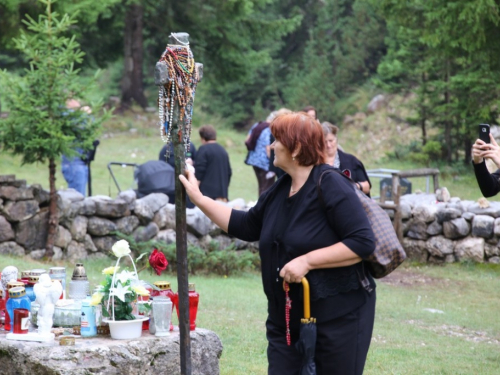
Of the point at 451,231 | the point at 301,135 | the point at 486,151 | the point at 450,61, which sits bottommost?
the point at 451,231

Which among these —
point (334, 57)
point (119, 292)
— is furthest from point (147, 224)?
point (334, 57)

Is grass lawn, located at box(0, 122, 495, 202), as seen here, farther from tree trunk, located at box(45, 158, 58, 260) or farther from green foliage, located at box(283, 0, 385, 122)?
tree trunk, located at box(45, 158, 58, 260)

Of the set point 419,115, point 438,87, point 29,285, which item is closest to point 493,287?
point 29,285

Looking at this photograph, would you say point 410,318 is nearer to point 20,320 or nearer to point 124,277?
point 124,277

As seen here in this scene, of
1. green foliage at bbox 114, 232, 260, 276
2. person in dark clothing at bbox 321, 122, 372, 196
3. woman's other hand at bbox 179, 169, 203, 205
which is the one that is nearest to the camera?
woman's other hand at bbox 179, 169, 203, 205

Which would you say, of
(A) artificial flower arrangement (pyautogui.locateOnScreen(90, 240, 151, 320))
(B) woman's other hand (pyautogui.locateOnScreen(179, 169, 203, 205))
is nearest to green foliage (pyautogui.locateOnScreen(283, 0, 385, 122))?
(A) artificial flower arrangement (pyautogui.locateOnScreen(90, 240, 151, 320))

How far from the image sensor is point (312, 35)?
33.6 metres

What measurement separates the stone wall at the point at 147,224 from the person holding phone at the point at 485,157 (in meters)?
6.64

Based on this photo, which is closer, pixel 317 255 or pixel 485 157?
pixel 317 255

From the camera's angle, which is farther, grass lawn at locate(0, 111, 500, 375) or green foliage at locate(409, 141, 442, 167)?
green foliage at locate(409, 141, 442, 167)

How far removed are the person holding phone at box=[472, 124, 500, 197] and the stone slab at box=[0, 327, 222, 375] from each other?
2.32 metres

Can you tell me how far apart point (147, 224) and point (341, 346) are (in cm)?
816

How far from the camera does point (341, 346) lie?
11.9 feet

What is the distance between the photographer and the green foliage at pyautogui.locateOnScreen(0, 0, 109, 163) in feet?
33.3
